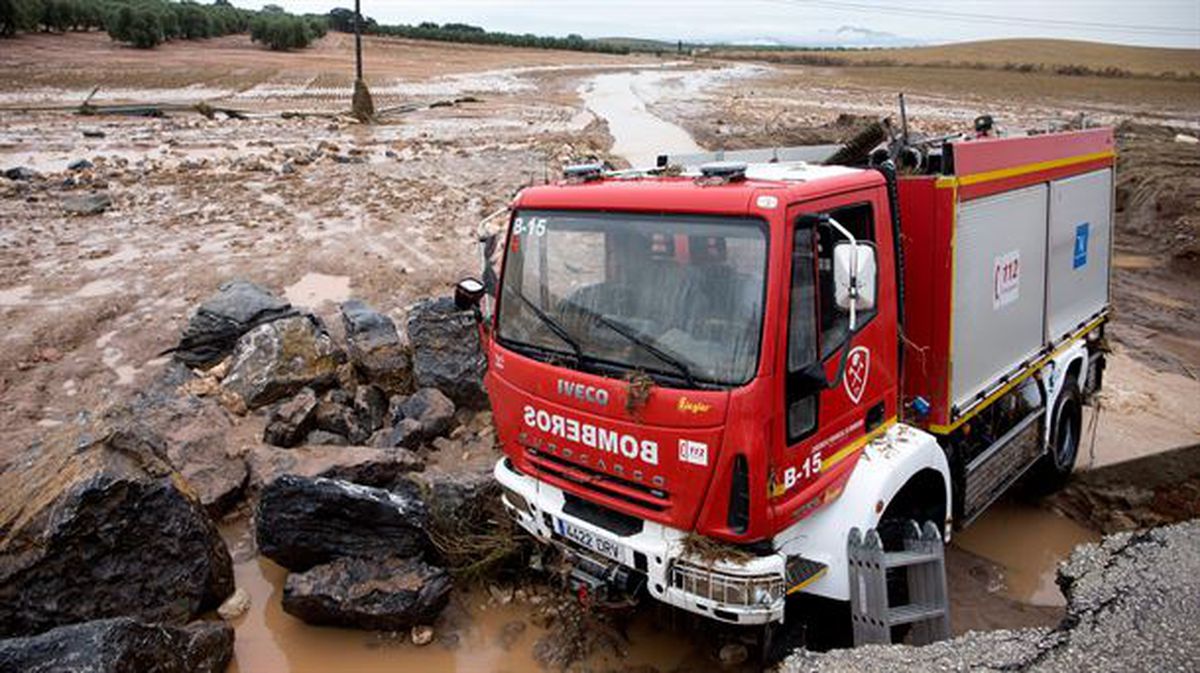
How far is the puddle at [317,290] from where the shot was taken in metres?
10.5

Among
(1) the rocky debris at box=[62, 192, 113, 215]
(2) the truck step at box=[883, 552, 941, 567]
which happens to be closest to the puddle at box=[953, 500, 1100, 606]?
(2) the truck step at box=[883, 552, 941, 567]

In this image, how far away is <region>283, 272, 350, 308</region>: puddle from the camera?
1052 cm

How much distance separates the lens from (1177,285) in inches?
548

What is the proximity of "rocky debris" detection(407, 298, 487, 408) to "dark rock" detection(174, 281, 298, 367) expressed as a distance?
1.52 metres

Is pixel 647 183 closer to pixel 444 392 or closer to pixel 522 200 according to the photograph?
pixel 522 200

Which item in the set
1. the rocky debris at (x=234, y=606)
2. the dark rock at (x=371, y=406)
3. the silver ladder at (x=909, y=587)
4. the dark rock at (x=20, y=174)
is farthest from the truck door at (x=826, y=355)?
the dark rock at (x=20, y=174)

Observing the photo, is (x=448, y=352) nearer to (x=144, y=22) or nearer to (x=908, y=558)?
(x=908, y=558)

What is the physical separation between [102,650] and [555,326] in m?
2.43

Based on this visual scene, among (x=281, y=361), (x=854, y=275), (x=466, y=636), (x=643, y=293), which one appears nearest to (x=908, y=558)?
(x=854, y=275)

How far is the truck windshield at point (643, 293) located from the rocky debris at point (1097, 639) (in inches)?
50.6

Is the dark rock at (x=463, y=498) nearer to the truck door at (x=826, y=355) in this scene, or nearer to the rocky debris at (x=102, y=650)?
the rocky debris at (x=102, y=650)

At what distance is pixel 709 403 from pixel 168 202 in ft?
44.6

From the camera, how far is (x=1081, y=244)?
257 inches

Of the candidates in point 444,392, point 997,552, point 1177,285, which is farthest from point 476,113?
point 997,552
